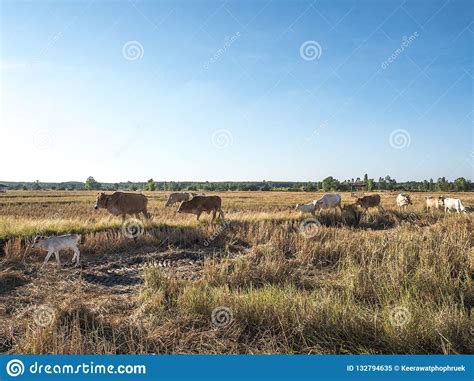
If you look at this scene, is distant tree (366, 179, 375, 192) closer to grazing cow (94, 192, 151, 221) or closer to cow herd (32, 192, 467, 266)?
cow herd (32, 192, 467, 266)

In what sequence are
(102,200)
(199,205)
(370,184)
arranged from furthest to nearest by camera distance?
(370,184) < (199,205) < (102,200)

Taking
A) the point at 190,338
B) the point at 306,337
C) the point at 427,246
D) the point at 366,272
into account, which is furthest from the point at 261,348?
the point at 427,246

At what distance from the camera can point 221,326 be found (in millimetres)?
3822

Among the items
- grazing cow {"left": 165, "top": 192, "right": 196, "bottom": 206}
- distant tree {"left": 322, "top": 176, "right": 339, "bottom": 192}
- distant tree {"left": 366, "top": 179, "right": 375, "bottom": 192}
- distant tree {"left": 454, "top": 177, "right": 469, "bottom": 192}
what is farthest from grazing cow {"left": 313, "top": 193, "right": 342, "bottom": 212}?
distant tree {"left": 454, "top": 177, "right": 469, "bottom": 192}

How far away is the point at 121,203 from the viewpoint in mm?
12500

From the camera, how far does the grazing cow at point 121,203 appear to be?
39.9 ft

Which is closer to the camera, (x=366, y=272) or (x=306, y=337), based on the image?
(x=306, y=337)

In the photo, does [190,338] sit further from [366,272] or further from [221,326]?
[366,272]

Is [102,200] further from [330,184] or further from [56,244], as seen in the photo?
[330,184]

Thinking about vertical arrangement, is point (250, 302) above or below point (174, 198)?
below

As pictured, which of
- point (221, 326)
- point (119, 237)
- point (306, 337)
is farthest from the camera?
point (119, 237)

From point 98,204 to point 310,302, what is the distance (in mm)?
9891

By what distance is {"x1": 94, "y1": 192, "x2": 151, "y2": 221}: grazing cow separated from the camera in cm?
1216

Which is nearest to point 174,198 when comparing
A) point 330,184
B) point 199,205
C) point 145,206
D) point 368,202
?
point 145,206
